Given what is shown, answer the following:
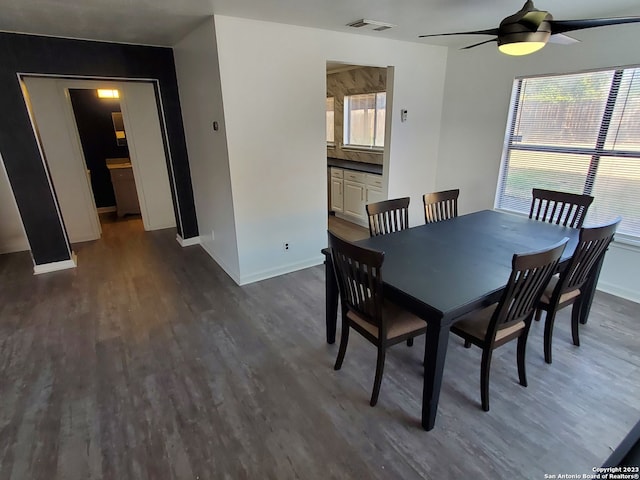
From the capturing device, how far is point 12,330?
286cm

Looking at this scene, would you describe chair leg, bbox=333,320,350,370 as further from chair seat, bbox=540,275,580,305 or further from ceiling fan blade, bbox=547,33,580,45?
ceiling fan blade, bbox=547,33,580,45

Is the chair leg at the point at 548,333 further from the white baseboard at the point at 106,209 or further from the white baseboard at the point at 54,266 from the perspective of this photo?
the white baseboard at the point at 106,209

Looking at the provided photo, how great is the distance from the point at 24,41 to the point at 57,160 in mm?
1704

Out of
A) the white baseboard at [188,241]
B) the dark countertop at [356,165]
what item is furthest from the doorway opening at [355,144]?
the white baseboard at [188,241]

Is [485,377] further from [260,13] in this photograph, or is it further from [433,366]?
[260,13]

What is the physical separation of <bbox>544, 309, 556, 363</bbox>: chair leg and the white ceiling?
91.7 inches

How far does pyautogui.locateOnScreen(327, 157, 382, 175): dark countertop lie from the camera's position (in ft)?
16.8

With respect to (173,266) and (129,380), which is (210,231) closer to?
(173,266)

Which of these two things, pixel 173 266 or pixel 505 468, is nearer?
pixel 505 468

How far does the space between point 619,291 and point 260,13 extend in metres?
4.10

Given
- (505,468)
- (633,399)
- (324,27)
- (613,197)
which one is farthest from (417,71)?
(505,468)

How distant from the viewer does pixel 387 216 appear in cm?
284

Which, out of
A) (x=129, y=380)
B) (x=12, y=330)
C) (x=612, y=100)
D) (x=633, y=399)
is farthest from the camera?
(x=612, y=100)

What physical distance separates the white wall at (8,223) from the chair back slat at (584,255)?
5966 millimetres
